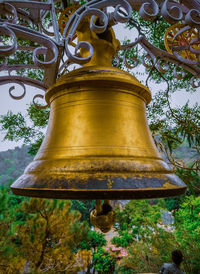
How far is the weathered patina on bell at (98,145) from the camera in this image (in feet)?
1.54

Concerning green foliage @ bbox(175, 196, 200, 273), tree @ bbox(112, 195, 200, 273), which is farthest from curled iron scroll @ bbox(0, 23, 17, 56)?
tree @ bbox(112, 195, 200, 273)

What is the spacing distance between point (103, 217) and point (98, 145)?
0.26m

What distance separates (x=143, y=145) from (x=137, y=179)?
0.16 m

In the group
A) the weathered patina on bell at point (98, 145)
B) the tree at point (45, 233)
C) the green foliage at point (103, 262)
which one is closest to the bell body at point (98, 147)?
the weathered patina on bell at point (98, 145)

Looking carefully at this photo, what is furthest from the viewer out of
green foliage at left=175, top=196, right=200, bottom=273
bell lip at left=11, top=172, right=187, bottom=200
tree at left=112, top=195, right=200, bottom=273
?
tree at left=112, top=195, right=200, bottom=273

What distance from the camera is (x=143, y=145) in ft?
1.97

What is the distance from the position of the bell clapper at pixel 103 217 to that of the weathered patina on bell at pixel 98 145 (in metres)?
0.12

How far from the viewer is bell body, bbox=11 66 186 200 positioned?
0.47m

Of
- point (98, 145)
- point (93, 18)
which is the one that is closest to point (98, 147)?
point (98, 145)

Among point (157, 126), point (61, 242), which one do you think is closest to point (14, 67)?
point (157, 126)

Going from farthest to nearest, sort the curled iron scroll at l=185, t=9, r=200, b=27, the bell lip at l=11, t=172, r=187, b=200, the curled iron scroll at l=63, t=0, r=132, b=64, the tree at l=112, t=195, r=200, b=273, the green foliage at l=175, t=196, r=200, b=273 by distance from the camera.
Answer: the tree at l=112, t=195, r=200, b=273 → the green foliage at l=175, t=196, r=200, b=273 → the curled iron scroll at l=185, t=9, r=200, b=27 → the curled iron scroll at l=63, t=0, r=132, b=64 → the bell lip at l=11, t=172, r=187, b=200

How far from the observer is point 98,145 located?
0.54 m

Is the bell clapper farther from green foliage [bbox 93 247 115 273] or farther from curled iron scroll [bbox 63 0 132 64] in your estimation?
green foliage [bbox 93 247 115 273]

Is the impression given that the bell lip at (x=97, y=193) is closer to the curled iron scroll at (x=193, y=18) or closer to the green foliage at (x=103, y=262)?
the curled iron scroll at (x=193, y=18)
